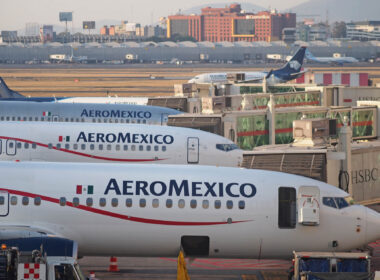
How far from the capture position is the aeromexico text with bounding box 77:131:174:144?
147ft

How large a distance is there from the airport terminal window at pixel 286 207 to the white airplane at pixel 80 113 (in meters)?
28.6

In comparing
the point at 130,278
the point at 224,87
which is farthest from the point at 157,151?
the point at 224,87

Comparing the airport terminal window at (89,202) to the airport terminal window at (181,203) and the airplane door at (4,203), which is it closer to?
the airplane door at (4,203)

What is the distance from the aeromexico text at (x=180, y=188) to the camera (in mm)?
29500

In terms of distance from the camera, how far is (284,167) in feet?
127

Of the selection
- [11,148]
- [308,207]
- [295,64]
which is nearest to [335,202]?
[308,207]

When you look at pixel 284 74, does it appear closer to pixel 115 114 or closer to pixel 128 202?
pixel 115 114

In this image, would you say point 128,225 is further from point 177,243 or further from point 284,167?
point 284,167

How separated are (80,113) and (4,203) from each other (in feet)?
99.9

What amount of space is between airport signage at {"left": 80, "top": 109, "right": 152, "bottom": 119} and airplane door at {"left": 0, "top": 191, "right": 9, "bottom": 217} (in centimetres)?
3025

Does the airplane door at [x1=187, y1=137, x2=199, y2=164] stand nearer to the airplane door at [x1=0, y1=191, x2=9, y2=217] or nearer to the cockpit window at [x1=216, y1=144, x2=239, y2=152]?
the cockpit window at [x1=216, y1=144, x2=239, y2=152]

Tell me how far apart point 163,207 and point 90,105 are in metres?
31.8

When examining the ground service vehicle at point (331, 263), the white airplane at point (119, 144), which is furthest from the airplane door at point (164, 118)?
the ground service vehicle at point (331, 263)

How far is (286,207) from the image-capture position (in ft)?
99.0
